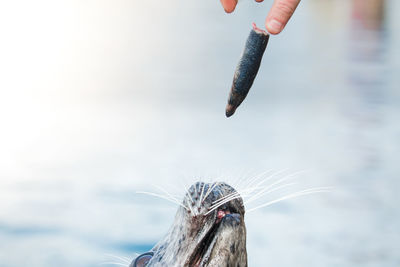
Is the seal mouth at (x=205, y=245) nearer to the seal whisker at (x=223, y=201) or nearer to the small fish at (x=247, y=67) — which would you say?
the seal whisker at (x=223, y=201)

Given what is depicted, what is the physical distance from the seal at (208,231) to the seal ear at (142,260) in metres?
0.08

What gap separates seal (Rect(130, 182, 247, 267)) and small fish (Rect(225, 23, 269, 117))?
0.22 meters

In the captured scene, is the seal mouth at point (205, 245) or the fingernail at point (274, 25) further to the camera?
the fingernail at point (274, 25)

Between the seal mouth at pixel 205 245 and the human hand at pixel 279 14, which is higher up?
the human hand at pixel 279 14

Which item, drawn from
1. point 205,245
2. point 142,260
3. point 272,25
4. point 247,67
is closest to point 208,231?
point 205,245

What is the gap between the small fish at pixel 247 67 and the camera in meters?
1.71

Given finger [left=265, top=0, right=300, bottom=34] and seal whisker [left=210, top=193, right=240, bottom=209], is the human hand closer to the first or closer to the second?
finger [left=265, top=0, right=300, bottom=34]

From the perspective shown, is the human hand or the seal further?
the human hand

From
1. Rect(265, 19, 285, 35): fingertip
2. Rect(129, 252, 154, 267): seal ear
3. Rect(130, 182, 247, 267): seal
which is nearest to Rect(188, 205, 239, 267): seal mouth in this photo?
Rect(130, 182, 247, 267): seal

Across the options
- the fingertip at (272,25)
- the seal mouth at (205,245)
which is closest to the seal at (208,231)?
the seal mouth at (205,245)

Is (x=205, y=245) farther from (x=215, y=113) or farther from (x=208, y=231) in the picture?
(x=215, y=113)

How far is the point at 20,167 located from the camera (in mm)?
5137

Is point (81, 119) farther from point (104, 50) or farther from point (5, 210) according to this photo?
point (104, 50)

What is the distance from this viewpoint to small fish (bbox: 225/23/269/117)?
171 cm
